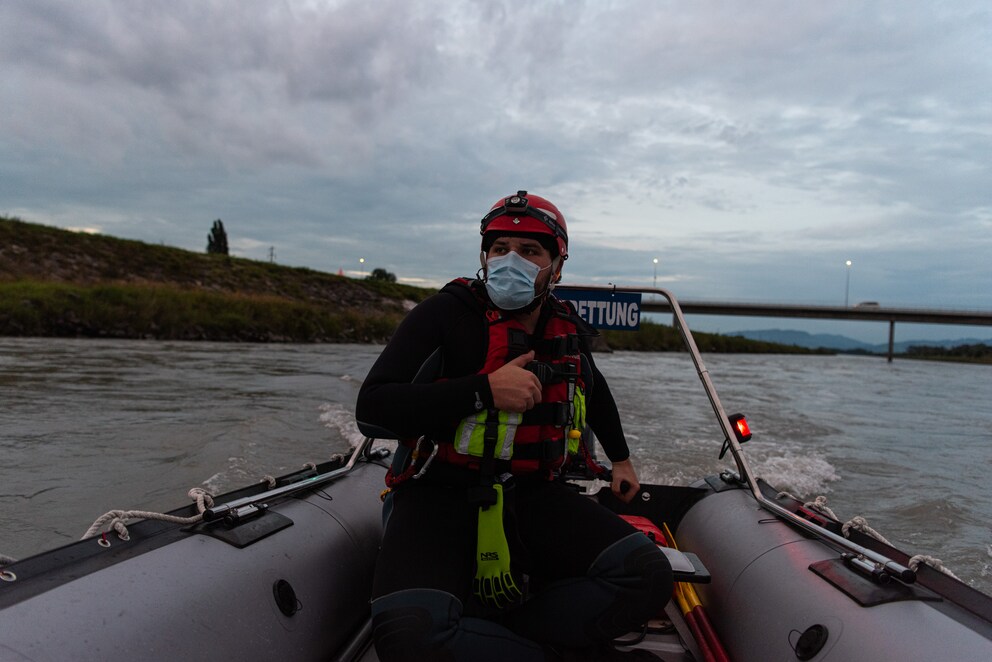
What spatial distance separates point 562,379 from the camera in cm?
162

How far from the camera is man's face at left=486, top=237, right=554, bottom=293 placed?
1614mm

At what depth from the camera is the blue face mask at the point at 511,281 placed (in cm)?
157

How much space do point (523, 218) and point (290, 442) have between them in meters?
4.42

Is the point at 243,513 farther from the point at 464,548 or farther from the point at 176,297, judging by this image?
the point at 176,297

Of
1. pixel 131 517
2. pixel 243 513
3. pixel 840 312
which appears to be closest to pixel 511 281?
pixel 243 513

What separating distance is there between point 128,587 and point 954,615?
5.10 ft

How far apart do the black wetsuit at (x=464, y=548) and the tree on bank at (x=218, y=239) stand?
159 feet

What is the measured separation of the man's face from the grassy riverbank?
13.2 meters

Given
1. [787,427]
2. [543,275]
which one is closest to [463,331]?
[543,275]

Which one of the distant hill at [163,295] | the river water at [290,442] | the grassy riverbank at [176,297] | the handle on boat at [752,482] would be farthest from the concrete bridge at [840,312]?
the handle on boat at [752,482]

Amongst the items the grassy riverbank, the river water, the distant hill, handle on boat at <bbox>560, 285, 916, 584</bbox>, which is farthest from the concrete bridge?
handle on boat at <bbox>560, 285, 916, 584</bbox>

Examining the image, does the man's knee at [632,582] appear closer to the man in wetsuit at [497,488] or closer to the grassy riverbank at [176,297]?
the man in wetsuit at [497,488]

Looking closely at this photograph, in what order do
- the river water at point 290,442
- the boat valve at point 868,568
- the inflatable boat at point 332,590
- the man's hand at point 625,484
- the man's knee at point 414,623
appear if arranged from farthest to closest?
the river water at point 290,442
the man's hand at point 625,484
the boat valve at point 868,568
the man's knee at point 414,623
the inflatable boat at point 332,590

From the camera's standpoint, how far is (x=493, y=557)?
56.1 inches
